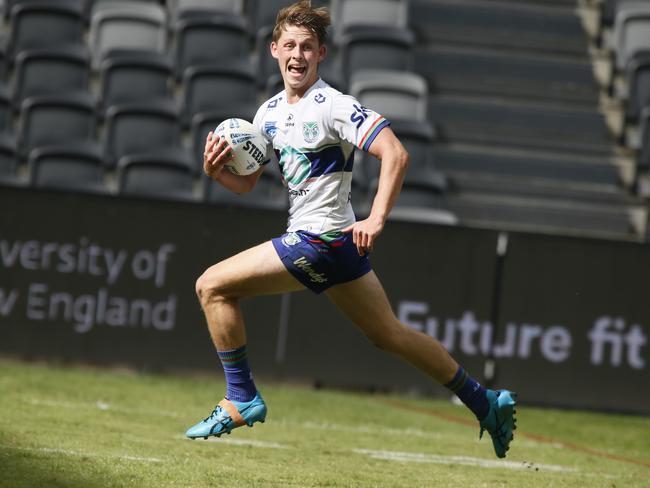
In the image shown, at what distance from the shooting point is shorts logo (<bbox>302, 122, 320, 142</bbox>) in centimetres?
539

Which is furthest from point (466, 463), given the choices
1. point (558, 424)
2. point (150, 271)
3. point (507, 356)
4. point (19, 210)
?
point (19, 210)

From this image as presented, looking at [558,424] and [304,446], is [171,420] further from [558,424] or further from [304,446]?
[558,424]

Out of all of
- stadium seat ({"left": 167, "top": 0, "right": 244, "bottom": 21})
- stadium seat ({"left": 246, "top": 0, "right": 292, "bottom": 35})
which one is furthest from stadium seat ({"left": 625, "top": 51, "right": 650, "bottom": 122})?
stadium seat ({"left": 167, "top": 0, "right": 244, "bottom": 21})

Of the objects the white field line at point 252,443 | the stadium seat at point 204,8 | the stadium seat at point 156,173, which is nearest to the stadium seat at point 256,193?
the stadium seat at point 156,173

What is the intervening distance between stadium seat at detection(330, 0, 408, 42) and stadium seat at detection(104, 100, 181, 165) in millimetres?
3060

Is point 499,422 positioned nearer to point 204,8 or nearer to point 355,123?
point 355,123

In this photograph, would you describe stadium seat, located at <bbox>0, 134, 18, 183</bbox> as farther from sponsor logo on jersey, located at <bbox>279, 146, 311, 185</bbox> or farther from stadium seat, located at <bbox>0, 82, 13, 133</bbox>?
sponsor logo on jersey, located at <bbox>279, 146, 311, 185</bbox>

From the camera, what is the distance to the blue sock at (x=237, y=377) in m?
5.57

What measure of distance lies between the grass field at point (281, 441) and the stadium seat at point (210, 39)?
5.50m

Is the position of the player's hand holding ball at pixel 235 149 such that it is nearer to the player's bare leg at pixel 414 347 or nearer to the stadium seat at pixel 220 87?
the player's bare leg at pixel 414 347

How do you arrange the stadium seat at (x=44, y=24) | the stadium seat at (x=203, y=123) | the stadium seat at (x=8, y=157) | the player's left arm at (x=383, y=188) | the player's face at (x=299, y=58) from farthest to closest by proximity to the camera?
the stadium seat at (x=44, y=24) < the stadium seat at (x=203, y=123) < the stadium seat at (x=8, y=157) < the player's face at (x=299, y=58) < the player's left arm at (x=383, y=188)

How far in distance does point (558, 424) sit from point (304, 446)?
3365 millimetres

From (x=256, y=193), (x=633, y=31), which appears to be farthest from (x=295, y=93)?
(x=633, y=31)

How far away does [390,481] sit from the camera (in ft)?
18.6
